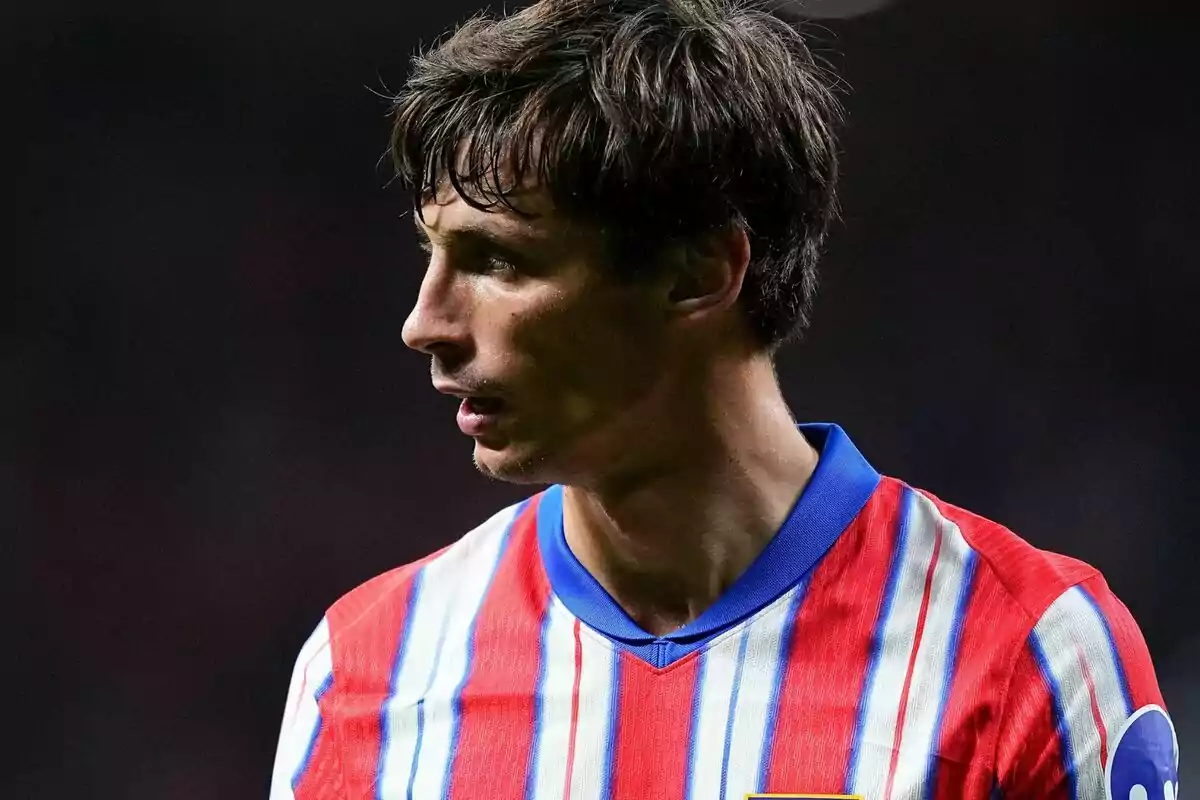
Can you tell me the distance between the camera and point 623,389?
112 centimetres

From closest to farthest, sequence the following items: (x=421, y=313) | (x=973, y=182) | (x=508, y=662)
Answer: (x=421, y=313) < (x=508, y=662) < (x=973, y=182)

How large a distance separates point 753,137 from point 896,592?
0.37 meters

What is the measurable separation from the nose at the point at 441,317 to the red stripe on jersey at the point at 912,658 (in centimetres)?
40

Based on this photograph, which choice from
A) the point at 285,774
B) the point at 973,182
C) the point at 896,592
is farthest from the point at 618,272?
the point at 973,182

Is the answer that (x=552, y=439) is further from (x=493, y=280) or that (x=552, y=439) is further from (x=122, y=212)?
(x=122, y=212)

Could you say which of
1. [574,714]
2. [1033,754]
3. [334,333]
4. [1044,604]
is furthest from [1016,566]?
[334,333]

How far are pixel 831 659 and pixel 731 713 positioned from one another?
87 mm

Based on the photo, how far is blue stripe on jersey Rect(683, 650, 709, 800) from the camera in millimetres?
1139

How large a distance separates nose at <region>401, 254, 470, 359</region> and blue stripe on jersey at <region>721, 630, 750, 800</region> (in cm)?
32

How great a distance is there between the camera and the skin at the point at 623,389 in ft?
3.57

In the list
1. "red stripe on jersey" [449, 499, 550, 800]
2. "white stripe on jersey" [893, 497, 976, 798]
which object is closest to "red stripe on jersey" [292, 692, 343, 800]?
"red stripe on jersey" [449, 499, 550, 800]

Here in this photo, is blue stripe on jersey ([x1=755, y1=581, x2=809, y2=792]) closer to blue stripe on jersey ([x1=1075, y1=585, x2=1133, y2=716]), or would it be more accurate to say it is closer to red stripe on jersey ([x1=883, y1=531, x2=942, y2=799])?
red stripe on jersey ([x1=883, y1=531, x2=942, y2=799])

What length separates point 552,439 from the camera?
3.65 ft

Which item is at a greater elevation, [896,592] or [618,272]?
[618,272]
